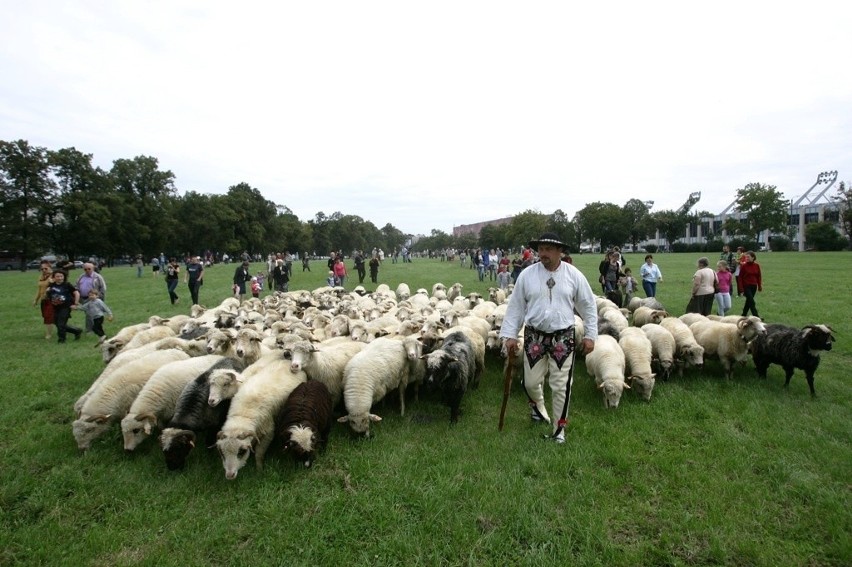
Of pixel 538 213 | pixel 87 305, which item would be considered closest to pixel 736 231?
pixel 538 213

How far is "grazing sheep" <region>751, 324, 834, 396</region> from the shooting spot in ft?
22.8

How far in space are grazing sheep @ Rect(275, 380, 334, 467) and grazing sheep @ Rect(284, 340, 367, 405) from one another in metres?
0.46

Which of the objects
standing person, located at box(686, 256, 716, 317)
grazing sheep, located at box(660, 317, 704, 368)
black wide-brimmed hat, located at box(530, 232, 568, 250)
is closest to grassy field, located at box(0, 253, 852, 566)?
grazing sheep, located at box(660, 317, 704, 368)

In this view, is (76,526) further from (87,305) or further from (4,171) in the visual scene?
(4,171)

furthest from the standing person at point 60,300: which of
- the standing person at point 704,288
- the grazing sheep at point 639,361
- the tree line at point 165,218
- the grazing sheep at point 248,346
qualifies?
the tree line at point 165,218

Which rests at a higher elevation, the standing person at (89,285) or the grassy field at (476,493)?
the standing person at (89,285)

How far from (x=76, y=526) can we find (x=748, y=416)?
8691mm

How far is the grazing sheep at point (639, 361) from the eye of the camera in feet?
22.9

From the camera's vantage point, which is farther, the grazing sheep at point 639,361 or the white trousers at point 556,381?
the grazing sheep at point 639,361

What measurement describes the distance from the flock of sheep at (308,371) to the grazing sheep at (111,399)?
0.01 metres

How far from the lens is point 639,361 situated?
7344 millimetres

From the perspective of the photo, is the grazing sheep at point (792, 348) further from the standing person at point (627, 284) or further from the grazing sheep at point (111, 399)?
the grazing sheep at point (111, 399)

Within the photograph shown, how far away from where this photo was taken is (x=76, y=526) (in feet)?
13.8

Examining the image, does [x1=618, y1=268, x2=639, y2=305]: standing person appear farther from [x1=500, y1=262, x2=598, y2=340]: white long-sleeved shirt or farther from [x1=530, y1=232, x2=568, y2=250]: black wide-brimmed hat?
[x1=530, y1=232, x2=568, y2=250]: black wide-brimmed hat
